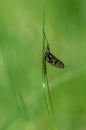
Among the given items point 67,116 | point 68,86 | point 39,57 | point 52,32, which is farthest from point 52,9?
point 67,116

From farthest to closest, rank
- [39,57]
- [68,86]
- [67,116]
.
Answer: [39,57] < [68,86] < [67,116]

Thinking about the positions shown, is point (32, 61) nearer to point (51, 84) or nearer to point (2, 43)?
point (2, 43)

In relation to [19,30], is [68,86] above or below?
below

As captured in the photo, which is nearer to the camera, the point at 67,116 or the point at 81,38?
the point at 67,116

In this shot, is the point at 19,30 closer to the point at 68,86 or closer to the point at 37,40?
the point at 37,40

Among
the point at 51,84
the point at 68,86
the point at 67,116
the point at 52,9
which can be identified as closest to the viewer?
the point at 51,84

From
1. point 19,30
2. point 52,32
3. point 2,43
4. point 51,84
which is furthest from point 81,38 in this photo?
point 51,84
